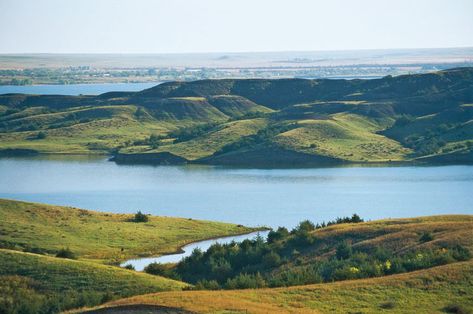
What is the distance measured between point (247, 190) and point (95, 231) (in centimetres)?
4177

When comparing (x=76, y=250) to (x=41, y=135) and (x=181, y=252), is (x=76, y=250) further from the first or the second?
(x=41, y=135)

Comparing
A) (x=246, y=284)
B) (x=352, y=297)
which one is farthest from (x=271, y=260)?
(x=352, y=297)

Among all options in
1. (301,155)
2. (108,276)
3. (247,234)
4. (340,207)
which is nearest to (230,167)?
(301,155)

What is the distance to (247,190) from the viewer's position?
118 m

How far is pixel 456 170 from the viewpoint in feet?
453

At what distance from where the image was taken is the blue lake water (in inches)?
3907

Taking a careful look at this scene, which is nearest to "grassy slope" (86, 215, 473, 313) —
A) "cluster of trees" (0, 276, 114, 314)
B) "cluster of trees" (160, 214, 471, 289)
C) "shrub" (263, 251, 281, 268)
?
"cluster of trees" (160, 214, 471, 289)

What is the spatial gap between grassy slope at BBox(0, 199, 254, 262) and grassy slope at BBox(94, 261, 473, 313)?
29459 mm

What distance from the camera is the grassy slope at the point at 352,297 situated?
3797 centimetres

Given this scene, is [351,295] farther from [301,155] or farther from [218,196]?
[301,155]

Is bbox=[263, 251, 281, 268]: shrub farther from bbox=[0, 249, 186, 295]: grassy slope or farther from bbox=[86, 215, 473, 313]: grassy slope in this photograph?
bbox=[86, 215, 473, 313]: grassy slope

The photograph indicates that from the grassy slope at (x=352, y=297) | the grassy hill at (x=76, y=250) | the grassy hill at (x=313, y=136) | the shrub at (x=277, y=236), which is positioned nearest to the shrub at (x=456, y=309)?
the grassy slope at (x=352, y=297)

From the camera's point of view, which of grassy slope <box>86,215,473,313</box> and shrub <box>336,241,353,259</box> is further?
shrub <box>336,241,353,259</box>

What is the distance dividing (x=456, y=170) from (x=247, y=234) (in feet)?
203
